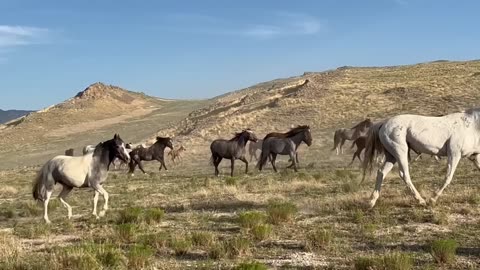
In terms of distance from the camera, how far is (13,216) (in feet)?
47.0

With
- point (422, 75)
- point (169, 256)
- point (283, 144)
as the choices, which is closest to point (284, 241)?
point (169, 256)

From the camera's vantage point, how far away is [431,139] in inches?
442

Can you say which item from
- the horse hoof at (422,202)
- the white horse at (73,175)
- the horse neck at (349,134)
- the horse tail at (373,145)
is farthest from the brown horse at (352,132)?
the white horse at (73,175)

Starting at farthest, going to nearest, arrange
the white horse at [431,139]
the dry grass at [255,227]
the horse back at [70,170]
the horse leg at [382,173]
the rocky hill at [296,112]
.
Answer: the rocky hill at [296,112]
the horse back at [70,170]
the horse leg at [382,173]
the white horse at [431,139]
the dry grass at [255,227]

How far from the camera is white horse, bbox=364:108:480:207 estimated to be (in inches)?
439

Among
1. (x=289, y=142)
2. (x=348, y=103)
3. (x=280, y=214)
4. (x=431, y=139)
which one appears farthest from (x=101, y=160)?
(x=348, y=103)

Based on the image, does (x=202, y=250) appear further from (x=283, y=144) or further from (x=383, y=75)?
(x=383, y=75)

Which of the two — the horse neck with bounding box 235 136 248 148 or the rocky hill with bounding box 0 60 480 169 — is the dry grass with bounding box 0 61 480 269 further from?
the rocky hill with bounding box 0 60 480 169

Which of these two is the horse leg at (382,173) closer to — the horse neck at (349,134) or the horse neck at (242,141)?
the horse neck at (242,141)

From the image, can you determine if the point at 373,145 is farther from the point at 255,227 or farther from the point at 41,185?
the point at 41,185

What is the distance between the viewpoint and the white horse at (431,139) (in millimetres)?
11141

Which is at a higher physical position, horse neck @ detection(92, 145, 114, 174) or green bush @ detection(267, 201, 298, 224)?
horse neck @ detection(92, 145, 114, 174)

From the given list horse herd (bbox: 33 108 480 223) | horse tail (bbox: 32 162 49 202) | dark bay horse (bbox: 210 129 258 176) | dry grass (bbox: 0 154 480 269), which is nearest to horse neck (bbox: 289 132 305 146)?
dark bay horse (bbox: 210 129 258 176)

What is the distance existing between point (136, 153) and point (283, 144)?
32.2 ft
